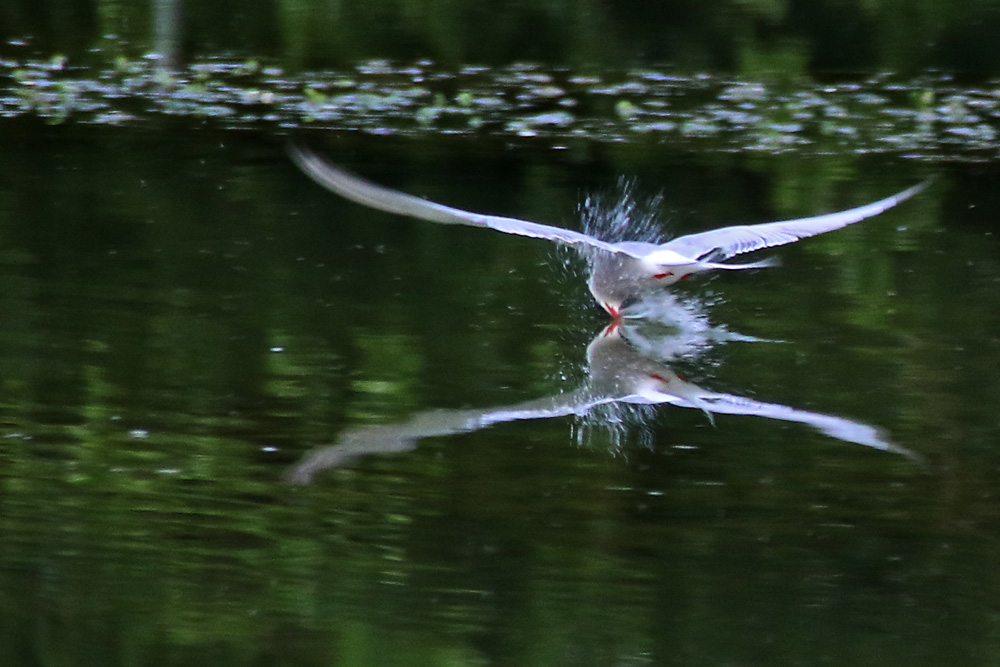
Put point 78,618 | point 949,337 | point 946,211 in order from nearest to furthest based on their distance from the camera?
1. point 78,618
2. point 949,337
3. point 946,211

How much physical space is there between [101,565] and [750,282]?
14.6 ft

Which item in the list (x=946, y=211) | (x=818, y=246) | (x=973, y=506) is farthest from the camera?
(x=946, y=211)

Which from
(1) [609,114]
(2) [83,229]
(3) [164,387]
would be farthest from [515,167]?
(3) [164,387]

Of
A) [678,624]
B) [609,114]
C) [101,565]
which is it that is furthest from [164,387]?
[609,114]

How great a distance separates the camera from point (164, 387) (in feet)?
22.1

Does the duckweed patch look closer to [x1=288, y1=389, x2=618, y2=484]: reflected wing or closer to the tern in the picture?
the tern

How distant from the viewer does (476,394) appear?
6859mm

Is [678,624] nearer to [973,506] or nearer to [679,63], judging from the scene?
[973,506]

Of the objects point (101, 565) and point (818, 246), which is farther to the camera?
point (818, 246)

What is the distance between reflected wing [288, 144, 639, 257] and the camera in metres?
6.82

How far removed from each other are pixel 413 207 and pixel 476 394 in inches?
30.8

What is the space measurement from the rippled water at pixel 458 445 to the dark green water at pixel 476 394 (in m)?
0.02

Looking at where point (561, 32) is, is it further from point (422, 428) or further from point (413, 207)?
point (422, 428)

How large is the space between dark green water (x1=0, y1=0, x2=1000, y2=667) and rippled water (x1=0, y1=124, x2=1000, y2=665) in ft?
0.06
